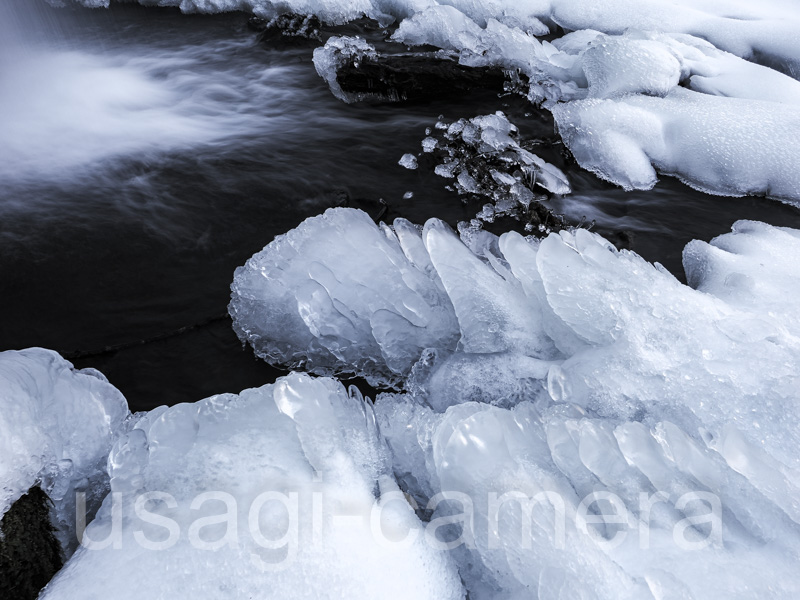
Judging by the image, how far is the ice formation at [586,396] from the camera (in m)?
1.69

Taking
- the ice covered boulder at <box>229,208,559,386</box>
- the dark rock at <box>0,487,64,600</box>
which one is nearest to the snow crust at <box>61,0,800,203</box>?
the ice covered boulder at <box>229,208,559,386</box>

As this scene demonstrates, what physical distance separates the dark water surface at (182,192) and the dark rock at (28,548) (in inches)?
29.7

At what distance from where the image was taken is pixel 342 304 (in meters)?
2.50

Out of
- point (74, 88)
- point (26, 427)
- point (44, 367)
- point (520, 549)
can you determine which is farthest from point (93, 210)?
point (520, 549)

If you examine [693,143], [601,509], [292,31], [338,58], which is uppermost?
[292,31]

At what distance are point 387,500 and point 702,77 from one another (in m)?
5.22

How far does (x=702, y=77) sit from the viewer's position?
5.37 m

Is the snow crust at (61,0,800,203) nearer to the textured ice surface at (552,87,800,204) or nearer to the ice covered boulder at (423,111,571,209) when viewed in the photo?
the textured ice surface at (552,87,800,204)

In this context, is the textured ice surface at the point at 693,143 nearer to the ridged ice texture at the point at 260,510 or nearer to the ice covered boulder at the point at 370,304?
the ice covered boulder at the point at 370,304

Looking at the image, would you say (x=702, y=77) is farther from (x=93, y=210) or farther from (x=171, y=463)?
(x=171, y=463)

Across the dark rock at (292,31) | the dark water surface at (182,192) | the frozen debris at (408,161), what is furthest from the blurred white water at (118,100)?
the frozen debris at (408,161)

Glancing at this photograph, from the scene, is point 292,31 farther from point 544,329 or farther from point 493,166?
point 544,329

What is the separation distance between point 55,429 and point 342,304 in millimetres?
1120

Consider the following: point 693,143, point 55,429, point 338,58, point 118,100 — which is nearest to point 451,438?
point 55,429
